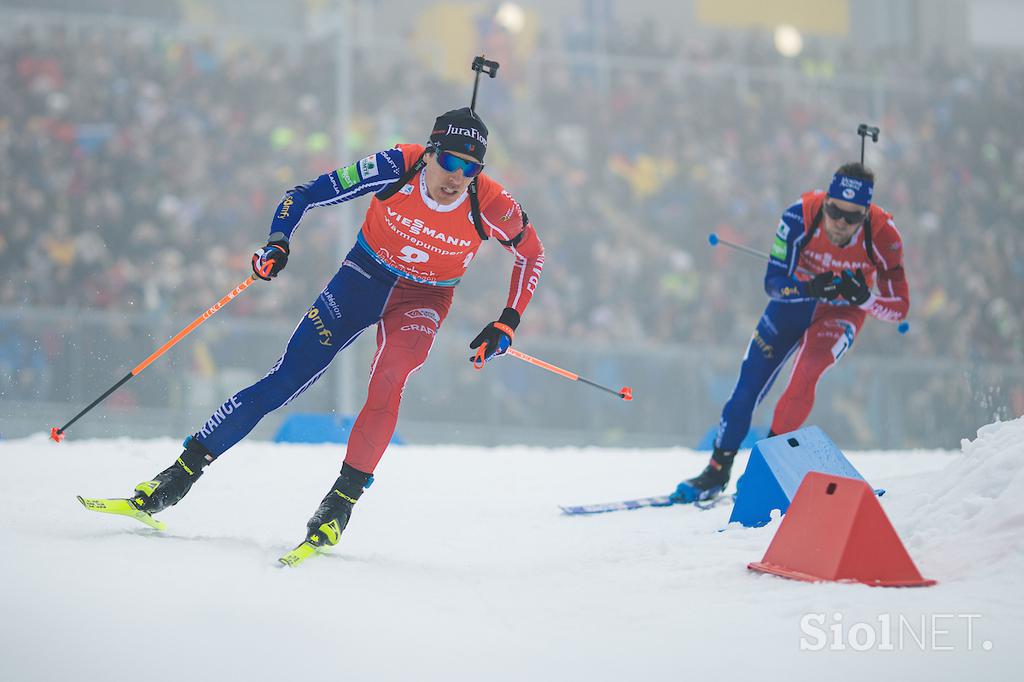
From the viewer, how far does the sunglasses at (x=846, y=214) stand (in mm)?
6496

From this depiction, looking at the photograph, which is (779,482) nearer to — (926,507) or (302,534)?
(926,507)

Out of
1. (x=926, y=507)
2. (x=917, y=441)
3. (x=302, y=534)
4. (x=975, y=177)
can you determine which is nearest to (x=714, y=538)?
(x=926, y=507)

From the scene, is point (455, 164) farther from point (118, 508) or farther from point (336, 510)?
point (118, 508)

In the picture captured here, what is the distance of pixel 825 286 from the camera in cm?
657

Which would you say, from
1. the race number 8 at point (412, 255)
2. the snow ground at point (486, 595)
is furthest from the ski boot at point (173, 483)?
the race number 8 at point (412, 255)

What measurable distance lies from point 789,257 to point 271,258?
122 inches

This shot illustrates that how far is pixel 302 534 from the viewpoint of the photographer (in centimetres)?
555

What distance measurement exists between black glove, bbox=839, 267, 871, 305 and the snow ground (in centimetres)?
103

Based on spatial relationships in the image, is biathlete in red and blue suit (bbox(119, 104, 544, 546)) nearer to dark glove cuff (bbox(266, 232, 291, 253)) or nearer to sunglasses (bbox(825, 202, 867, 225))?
dark glove cuff (bbox(266, 232, 291, 253))

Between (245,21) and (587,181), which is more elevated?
(245,21)

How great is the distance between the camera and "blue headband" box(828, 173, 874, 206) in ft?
21.1

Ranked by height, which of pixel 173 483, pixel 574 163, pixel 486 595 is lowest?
pixel 486 595

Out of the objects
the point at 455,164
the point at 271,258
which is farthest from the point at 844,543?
the point at 271,258

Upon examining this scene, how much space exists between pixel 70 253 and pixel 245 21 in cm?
792
